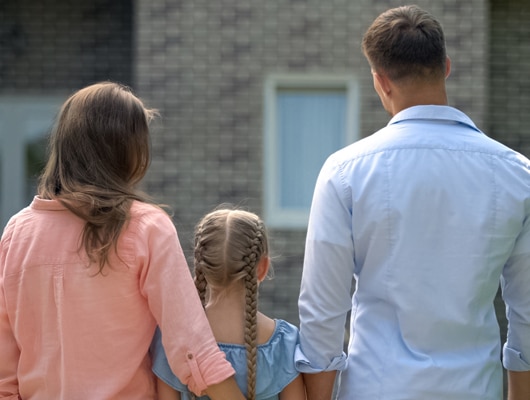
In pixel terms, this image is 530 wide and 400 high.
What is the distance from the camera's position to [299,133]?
930cm

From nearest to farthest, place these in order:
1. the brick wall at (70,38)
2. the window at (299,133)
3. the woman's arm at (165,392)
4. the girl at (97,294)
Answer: the girl at (97,294)
the woman's arm at (165,392)
the window at (299,133)
the brick wall at (70,38)

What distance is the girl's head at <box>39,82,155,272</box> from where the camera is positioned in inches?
106

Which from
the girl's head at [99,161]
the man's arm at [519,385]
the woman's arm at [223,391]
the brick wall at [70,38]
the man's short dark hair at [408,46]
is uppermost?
the brick wall at [70,38]

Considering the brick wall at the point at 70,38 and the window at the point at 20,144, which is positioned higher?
the brick wall at the point at 70,38

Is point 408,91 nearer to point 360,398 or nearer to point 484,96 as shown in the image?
point 360,398

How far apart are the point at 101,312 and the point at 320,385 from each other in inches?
27.0

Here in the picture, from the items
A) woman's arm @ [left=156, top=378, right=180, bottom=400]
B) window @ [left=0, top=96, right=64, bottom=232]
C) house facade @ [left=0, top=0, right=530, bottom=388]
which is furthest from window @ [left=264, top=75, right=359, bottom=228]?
woman's arm @ [left=156, top=378, right=180, bottom=400]

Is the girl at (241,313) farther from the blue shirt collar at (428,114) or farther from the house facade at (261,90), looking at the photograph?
the house facade at (261,90)

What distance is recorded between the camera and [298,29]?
29.6ft

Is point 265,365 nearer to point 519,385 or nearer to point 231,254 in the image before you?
point 231,254

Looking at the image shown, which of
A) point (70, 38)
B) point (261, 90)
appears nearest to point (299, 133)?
point (261, 90)

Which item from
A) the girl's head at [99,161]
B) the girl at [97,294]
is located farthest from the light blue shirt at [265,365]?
the girl's head at [99,161]

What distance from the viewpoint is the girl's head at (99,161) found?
2693mm

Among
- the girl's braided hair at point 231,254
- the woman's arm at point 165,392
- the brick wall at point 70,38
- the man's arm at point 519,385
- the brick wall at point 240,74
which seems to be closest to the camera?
the woman's arm at point 165,392
